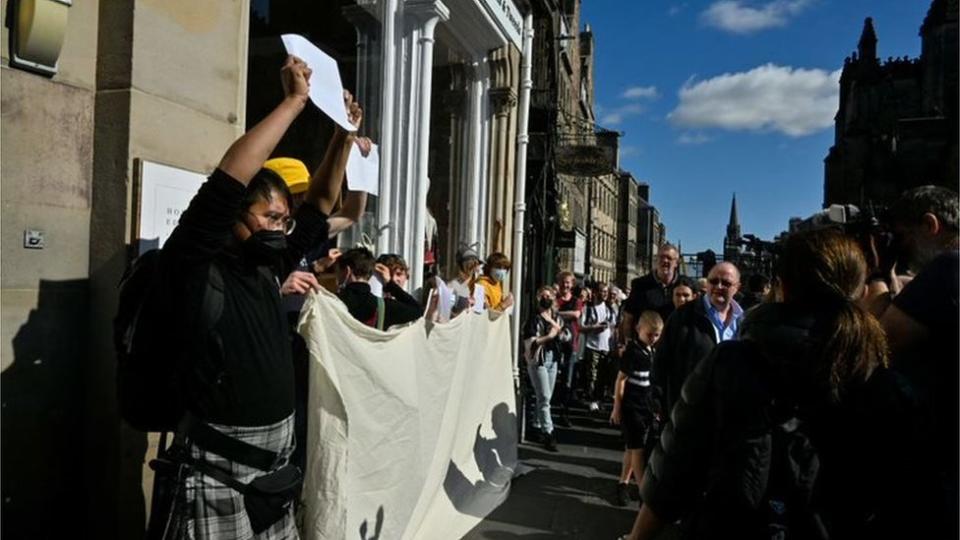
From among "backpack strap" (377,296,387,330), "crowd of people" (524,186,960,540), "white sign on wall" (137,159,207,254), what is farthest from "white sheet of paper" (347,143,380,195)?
"crowd of people" (524,186,960,540)

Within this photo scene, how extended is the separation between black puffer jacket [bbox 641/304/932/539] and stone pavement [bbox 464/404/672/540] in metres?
3.12

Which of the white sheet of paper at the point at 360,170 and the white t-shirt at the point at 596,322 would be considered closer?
the white sheet of paper at the point at 360,170

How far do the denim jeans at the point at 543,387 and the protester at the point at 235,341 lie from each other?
546 cm

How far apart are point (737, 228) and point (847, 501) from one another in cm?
13195

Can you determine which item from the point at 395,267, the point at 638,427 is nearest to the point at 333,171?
the point at 395,267

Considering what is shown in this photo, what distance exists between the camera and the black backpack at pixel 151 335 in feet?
5.82

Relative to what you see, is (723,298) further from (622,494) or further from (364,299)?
(364,299)

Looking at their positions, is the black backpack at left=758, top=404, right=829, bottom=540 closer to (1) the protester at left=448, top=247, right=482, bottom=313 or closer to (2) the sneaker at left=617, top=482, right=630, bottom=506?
(2) the sneaker at left=617, top=482, right=630, bottom=506

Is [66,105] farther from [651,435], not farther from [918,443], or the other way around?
[651,435]

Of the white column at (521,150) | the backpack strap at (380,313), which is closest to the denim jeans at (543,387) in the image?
the white column at (521,150)

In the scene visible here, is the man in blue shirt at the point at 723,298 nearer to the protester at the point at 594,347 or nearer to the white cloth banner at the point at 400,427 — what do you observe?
the white cloth banner at the point at 400,427

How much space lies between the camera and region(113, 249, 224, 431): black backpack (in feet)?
5.82

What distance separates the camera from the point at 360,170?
2834 mm

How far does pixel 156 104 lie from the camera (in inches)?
105
